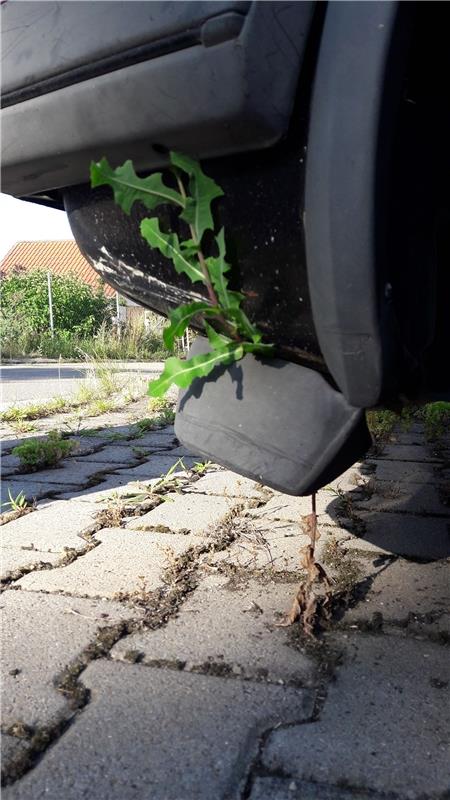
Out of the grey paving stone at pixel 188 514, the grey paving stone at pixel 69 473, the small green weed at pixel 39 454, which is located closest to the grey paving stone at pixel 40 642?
the grey paving stone at pixel 188 514

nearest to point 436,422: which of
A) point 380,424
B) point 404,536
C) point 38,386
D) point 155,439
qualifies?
point 380,424

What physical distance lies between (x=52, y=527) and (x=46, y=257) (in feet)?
111

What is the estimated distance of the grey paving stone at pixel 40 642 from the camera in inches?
43.6

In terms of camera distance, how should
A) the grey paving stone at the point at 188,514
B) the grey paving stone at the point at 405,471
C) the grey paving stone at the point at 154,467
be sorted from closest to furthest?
the grey paving stone at the point at 188,514 → the grey paving stone at the point at 405,471 → the grey paving stone at the point at 154,467

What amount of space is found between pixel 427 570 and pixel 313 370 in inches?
30.0

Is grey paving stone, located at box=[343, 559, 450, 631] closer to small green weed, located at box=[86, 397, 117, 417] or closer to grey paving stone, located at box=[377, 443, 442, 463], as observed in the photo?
grey paving stone, located at box=[377, 443, 442, 463]

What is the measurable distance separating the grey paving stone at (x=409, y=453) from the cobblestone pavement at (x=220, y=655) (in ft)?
2.71

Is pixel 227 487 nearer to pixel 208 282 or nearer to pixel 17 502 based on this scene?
pixel 17 502

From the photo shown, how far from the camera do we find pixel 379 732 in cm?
104

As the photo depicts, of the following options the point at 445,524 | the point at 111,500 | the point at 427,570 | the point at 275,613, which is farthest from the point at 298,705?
the point at 111,500

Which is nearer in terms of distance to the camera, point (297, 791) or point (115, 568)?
point (297, 791)

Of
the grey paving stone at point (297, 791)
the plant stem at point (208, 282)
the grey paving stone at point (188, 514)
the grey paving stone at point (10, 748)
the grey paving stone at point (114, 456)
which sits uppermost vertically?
the plant stem at point (208, 282)

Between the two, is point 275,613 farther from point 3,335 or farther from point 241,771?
point 3,335

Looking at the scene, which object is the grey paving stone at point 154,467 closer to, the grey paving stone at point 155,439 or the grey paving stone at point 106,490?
the grey paving stone at point 106,490
